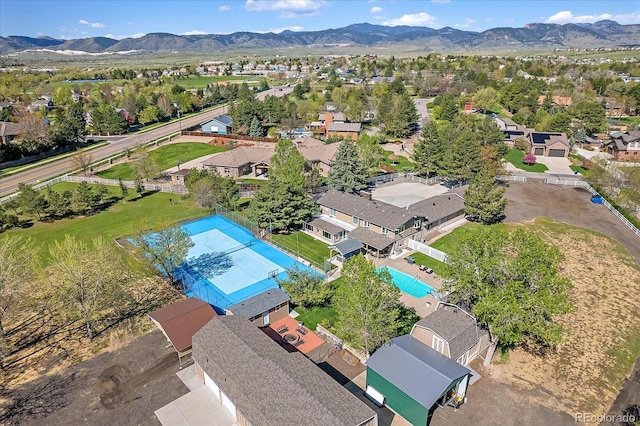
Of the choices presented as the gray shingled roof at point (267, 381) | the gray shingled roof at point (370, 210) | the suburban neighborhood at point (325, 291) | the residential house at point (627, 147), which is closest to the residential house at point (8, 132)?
the suburban neighborhood at point (325, 291)

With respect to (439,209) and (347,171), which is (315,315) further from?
(347,171)

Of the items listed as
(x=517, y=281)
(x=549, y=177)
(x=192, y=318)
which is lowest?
(x=549, y=177)

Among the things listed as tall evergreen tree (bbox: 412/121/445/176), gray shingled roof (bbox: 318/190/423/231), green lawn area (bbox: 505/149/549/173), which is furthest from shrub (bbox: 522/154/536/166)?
gray shingled roof (bbox: 318/190/423/231)

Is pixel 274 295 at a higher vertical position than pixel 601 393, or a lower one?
higher

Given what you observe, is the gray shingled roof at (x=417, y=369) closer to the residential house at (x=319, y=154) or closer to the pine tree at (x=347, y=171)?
the pine tree at (x=347, y=171)

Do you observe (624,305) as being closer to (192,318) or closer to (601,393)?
(601,393)

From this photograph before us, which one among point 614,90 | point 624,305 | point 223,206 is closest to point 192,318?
point 223,206

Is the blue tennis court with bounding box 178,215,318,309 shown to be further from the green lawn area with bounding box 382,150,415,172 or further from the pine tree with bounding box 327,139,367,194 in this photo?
the green lawn area with bounding box 382,150,415,172
